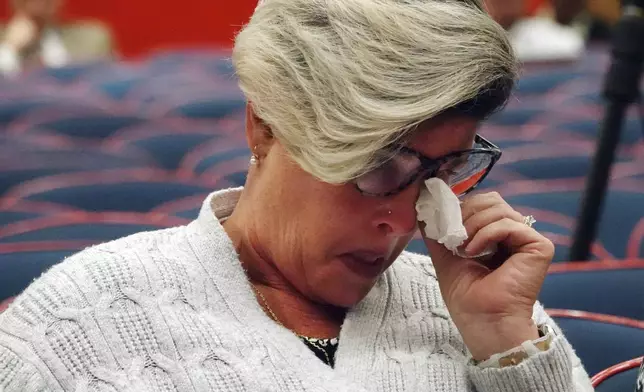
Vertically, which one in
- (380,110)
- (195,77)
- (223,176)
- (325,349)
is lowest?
(195,77)

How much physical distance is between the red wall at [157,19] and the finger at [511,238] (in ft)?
23.7

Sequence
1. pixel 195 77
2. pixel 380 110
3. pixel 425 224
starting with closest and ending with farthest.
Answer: pixel 380 110, pixel 425 224, pixel 195 77

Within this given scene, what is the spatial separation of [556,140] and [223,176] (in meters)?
1.14

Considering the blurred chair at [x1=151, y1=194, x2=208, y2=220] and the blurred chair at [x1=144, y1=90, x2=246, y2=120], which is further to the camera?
the blurred chair at [x1=144, y1=90, x2=246, y2=120]

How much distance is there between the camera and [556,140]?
9.55 feet

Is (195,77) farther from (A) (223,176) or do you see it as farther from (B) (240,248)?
(B) (240,248)

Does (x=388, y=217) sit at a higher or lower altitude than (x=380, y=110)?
lower

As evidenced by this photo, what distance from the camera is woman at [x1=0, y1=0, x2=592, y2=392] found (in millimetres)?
990

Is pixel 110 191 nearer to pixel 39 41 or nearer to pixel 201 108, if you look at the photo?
pixel 201 108

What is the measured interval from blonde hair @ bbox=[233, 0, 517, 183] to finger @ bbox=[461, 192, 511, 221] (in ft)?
0.46

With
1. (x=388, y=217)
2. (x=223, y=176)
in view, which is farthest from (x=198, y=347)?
(x=223, y=176)

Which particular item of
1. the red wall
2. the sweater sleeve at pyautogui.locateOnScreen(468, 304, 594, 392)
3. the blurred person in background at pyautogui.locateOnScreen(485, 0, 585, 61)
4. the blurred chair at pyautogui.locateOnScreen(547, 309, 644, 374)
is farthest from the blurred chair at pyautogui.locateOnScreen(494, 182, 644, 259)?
the red wall

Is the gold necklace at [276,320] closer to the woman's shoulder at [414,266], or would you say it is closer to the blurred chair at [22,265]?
the woman's shoulder at [414,266]

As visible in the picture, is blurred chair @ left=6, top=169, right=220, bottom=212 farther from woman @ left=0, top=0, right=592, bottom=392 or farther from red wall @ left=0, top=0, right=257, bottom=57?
red wall @ left=0, top=0, right=257, bottom=57
